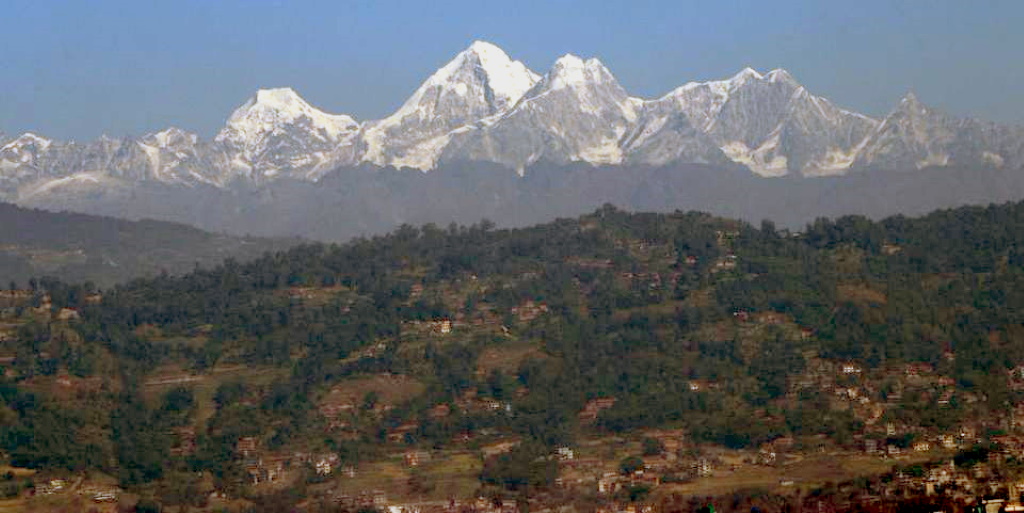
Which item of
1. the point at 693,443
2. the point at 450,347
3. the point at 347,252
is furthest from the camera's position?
the point at 347,252

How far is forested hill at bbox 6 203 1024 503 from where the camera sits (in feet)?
317

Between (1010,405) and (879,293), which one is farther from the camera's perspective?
(879,293)

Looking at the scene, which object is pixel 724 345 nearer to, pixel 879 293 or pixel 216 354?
pixel 879 293

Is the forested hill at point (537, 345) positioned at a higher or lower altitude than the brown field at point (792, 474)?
higher

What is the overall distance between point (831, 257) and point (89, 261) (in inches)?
3161

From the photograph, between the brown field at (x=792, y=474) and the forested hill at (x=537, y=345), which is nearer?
the brown field at (x=792, y=474)

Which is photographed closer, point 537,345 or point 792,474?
point 792,474

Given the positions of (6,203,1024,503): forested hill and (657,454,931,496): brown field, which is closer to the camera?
(657,454,931,496): brown field

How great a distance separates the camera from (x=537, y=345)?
110062mm

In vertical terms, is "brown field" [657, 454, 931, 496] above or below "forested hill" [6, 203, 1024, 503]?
below

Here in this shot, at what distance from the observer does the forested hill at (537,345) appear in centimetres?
9669

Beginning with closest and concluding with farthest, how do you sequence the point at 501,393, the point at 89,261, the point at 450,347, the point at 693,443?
the point at 693,443 → the point at 501,393 → the point at 450,347 → the point at 89,261

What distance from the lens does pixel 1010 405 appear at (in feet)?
314

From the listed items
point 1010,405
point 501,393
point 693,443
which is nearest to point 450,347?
point 501,393
